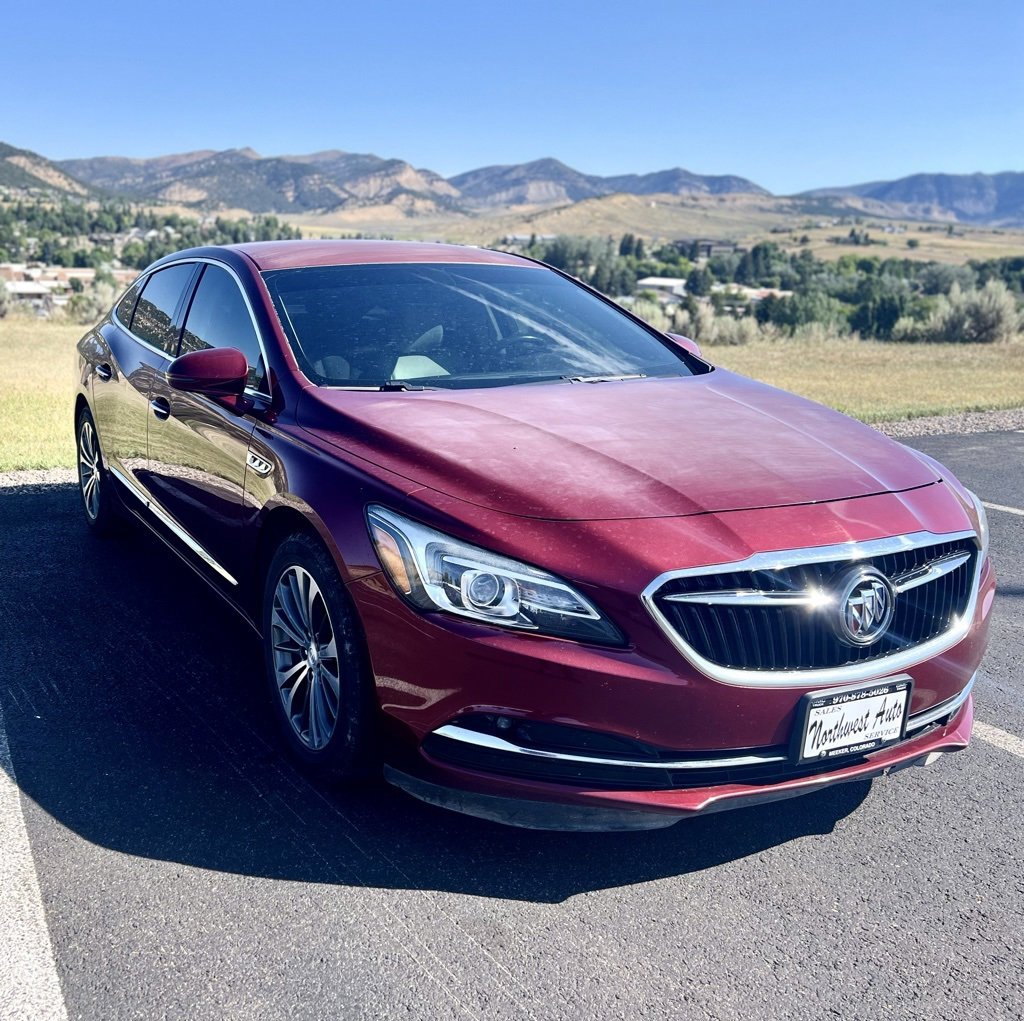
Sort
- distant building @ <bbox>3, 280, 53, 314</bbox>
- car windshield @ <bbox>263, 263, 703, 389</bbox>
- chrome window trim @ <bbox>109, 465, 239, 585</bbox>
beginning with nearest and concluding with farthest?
1. car windshield @ <bbox>263, 263, 703, 389</bbox>
2. chrome window trim @ <bbox>109, 465, 239, 585</bbox>
3. distant building @ <bbox>3, 280, 53, 314</bbox>

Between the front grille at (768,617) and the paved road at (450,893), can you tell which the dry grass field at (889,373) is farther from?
the front grille at (768,617)

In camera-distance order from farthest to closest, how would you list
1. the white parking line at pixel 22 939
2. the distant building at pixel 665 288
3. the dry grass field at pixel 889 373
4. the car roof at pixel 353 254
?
the distant building at pixel 665 288
the dry grass field at pixel 889 373
the car roof at pixel 353 254
the white parking line at pixel 22 939

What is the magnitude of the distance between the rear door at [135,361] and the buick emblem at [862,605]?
122 inches

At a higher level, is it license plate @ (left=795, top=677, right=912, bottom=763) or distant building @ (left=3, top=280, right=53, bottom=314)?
license plate @ (left=795, top=677, right=912, bottom=763)

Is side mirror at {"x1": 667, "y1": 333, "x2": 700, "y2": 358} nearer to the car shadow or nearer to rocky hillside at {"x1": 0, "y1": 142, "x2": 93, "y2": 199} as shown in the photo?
the car shadow

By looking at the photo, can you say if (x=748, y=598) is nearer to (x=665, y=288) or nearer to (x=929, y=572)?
(x=929, y=572)

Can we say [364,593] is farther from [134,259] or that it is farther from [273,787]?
[134,259]

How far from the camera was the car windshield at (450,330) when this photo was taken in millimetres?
3859

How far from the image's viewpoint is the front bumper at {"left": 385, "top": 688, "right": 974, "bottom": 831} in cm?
267

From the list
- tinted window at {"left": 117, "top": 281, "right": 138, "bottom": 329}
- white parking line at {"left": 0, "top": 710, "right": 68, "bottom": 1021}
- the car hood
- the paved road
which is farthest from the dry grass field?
white parking line at {"left": 0, "top": 710, "right": 68, "bottom": 1021}

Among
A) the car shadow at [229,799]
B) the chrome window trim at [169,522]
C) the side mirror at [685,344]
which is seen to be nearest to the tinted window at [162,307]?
the chrome window trim at [169,522]

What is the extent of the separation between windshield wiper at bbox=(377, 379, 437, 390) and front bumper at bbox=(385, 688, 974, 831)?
1410 millimetres

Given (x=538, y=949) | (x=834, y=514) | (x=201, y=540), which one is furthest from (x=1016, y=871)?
(x=201, y=540)

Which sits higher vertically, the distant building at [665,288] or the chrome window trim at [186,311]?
the chrome window trim at [186,311]
